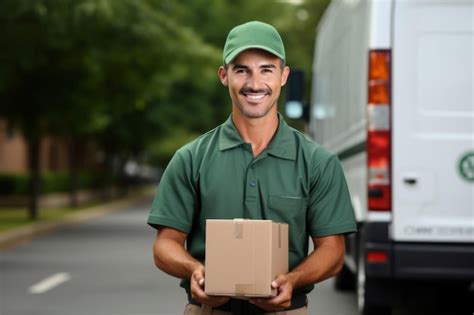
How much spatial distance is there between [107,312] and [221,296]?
25.7ft

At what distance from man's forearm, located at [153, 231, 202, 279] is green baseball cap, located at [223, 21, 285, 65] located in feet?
1.94

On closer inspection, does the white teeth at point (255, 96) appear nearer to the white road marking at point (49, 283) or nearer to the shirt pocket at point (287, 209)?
the shirt pocket at point (287, 209)

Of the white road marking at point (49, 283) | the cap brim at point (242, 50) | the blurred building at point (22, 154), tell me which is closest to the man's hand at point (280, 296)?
the cap brim at point (242, 50)

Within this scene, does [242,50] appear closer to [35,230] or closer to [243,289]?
[243,289]

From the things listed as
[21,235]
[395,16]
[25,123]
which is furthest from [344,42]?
[25,123]

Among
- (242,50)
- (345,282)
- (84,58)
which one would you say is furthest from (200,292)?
(84,58)

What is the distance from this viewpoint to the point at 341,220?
3.72 m

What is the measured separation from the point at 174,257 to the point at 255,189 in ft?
1.07

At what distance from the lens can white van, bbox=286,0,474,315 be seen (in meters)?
8.56

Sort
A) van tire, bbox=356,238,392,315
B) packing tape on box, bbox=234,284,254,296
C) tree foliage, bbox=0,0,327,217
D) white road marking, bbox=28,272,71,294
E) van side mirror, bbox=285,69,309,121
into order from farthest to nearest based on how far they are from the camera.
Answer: tree foliage, bbox=0,0,327,217, white road marking, bbox=28,272,71,294, van side mirror, bbox=285,69,309,121, van tire, bbox=356,238,392,315, packing tape on box, bbox=234,284,254,296

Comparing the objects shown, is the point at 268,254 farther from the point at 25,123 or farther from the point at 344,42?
the point at 25,123

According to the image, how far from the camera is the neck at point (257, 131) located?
3729 millimetres

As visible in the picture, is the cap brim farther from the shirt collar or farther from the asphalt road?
the asphalt road

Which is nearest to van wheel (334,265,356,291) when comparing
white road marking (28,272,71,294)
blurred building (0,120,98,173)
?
white road marking (28,272,71,294)
